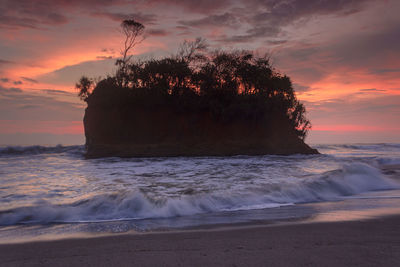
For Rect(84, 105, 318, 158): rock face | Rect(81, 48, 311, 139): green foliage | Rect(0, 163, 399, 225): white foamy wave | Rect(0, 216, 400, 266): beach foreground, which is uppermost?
Rect(81, 48, 311, 139): green foliage

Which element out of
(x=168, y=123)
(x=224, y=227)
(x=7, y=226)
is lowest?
(x=7, y=226)

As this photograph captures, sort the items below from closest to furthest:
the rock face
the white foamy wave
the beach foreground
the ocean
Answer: the beach foreground < the ocean < the white foamy wave < the rock face

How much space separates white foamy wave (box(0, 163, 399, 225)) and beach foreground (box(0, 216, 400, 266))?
1205 millimetres

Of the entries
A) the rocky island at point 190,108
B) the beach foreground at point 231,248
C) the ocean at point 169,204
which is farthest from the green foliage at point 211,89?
the beach foreground at point 231,248

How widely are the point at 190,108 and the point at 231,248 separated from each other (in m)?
16.8

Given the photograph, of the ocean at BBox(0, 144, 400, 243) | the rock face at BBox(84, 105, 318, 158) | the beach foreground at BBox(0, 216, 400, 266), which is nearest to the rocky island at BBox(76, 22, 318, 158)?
the rock face at BBox(84, 105, 318, 158)

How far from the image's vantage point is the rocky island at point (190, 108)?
18.8 m

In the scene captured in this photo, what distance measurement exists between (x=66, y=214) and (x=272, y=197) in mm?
3957

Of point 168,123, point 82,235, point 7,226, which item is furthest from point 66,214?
point 168,123

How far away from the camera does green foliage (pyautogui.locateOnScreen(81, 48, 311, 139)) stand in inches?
742

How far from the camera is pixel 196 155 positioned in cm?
1672

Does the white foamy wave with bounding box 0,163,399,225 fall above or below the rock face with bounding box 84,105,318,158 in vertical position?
below

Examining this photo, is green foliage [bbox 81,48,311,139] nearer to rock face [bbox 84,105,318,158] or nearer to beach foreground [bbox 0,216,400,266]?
rock face [bbox 84,105,318,158]

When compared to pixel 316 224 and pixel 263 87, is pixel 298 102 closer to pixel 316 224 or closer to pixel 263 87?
pixel 263 87
